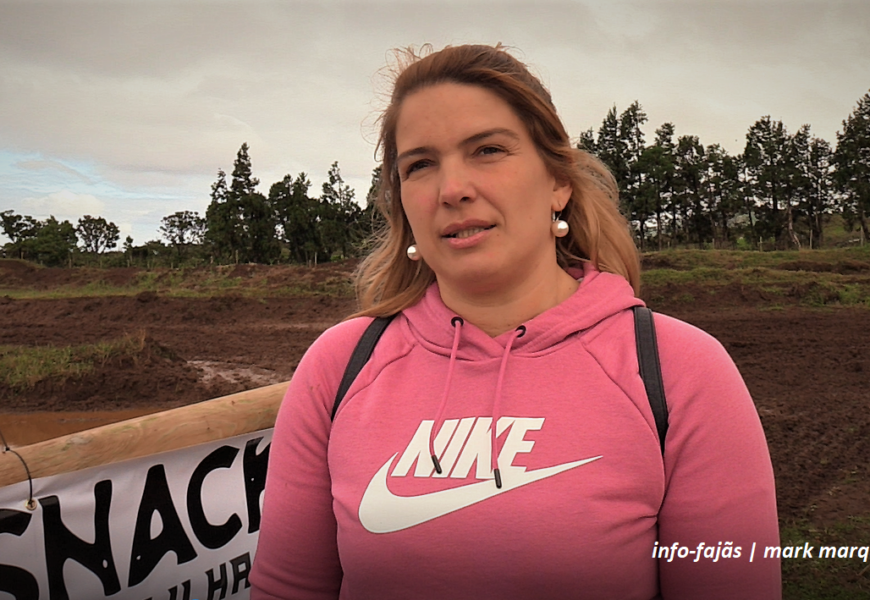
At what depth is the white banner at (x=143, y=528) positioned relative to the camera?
1434mm

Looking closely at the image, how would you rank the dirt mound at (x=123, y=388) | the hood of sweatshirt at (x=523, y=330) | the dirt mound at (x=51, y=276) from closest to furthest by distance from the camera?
the hood of sweatshirt at (x=523, y=330) < the dirt mound at (x=123, y=388) < the dirt mound at (x=51, y=276)

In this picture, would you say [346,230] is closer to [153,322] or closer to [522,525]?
[153,322]

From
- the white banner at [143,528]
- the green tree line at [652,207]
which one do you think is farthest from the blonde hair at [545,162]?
the green tree line at [652,207]

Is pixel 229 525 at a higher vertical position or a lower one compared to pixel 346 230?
lower

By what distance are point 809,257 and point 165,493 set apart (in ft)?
32.8

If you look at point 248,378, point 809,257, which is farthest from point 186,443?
point 809,257

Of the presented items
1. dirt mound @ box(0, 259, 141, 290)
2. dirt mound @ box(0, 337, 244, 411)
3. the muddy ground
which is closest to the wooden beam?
the muddy ground

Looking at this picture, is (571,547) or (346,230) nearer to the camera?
(571,547)

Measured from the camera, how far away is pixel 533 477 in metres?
0.94

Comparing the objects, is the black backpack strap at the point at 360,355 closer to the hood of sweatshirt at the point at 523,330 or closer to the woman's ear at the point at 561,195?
the hood of sweatshirt at the point at 523,330

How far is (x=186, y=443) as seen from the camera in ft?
5.37

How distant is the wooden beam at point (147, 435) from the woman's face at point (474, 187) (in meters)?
0.87

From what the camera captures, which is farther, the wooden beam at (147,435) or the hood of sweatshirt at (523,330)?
the wooden beam at (147,435)

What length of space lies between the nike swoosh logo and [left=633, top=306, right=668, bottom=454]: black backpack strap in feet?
0.36
